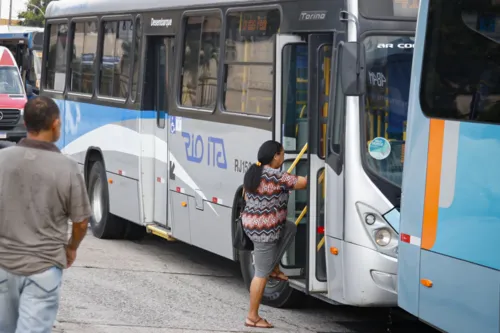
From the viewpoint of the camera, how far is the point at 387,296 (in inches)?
325

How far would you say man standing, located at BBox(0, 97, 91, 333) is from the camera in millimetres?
5590

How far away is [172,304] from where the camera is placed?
1011 cm

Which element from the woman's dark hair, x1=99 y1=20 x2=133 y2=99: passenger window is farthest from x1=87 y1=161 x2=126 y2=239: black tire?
the woman's dark hair

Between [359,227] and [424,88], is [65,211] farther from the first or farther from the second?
[359,227]

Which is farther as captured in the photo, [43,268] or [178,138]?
[178,138]

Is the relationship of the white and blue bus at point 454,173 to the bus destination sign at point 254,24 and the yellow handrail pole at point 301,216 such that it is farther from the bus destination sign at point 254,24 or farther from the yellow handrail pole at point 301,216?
the bus destination sign at point 254,24

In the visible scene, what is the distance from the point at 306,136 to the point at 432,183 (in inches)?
95.2

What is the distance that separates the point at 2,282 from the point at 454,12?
313 centimetres

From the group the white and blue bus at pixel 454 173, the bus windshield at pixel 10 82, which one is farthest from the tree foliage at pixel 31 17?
the white and blue bus at pixel 454 173

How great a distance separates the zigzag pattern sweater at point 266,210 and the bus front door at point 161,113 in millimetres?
2875

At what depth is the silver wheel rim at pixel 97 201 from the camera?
14.2 meters

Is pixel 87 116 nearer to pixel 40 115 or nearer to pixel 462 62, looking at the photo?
pixel 462 62

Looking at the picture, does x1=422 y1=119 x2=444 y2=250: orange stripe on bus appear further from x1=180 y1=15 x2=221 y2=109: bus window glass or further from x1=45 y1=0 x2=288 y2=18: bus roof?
x1=180 y1=15 x2=221 y2=109: bus window glass

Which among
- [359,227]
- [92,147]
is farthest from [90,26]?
[359,227]
